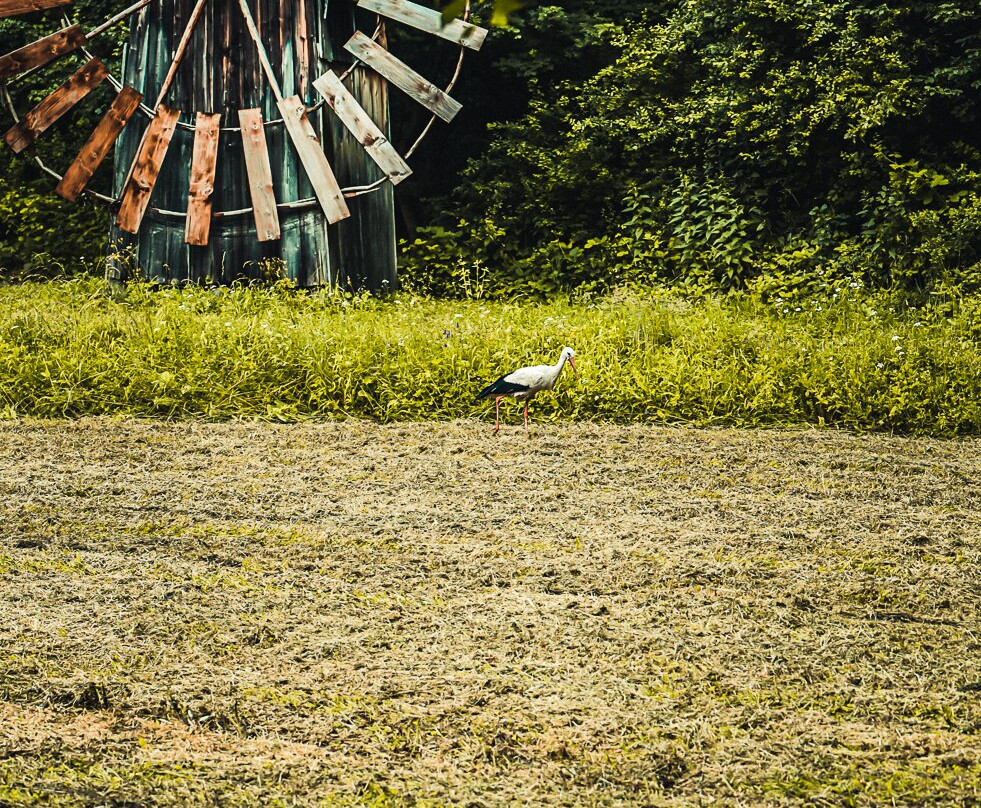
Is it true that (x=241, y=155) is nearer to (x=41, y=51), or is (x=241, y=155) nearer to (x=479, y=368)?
(x=41, y=51)

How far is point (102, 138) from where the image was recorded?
8688mm

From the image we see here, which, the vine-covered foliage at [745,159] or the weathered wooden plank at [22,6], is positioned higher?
the weathered wooden plank at [22,6]

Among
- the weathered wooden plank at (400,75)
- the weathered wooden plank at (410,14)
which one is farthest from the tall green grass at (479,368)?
the weathered wooden plank at (410,14)

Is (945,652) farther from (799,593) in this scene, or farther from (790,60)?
(790,60)

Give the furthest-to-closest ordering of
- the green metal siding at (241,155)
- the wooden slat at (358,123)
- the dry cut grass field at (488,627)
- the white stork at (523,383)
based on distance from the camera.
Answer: the green metal siding at (241,155) < the wooden slat at (358,123) < the white stork at (523,383) < the dry cut grass field at (488,627)

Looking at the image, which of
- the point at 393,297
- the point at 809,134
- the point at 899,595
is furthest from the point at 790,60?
the point at 899,595

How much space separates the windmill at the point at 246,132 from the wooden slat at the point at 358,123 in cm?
1

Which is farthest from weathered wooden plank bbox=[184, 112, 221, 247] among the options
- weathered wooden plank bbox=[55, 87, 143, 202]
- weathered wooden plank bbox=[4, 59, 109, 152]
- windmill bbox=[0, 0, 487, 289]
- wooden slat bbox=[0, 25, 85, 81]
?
wooden slat bbox=[0, 25, 85, 81]

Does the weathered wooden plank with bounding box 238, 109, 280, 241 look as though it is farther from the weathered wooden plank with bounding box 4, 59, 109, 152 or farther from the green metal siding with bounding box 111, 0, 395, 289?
the weathered wooden plank with bounding box 4, 59, 109, 152

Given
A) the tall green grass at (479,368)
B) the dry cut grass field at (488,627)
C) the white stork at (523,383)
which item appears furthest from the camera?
the tall green grass at (479,368)

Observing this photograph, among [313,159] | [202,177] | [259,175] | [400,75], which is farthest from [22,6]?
[400,75]

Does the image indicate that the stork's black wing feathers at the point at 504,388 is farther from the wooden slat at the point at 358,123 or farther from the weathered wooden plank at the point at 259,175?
the weathered wooden plank at the point at 259,175

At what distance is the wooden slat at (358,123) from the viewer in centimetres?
847

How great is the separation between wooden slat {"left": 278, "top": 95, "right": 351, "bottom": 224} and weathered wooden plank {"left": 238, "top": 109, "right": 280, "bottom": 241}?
0.26 metres
